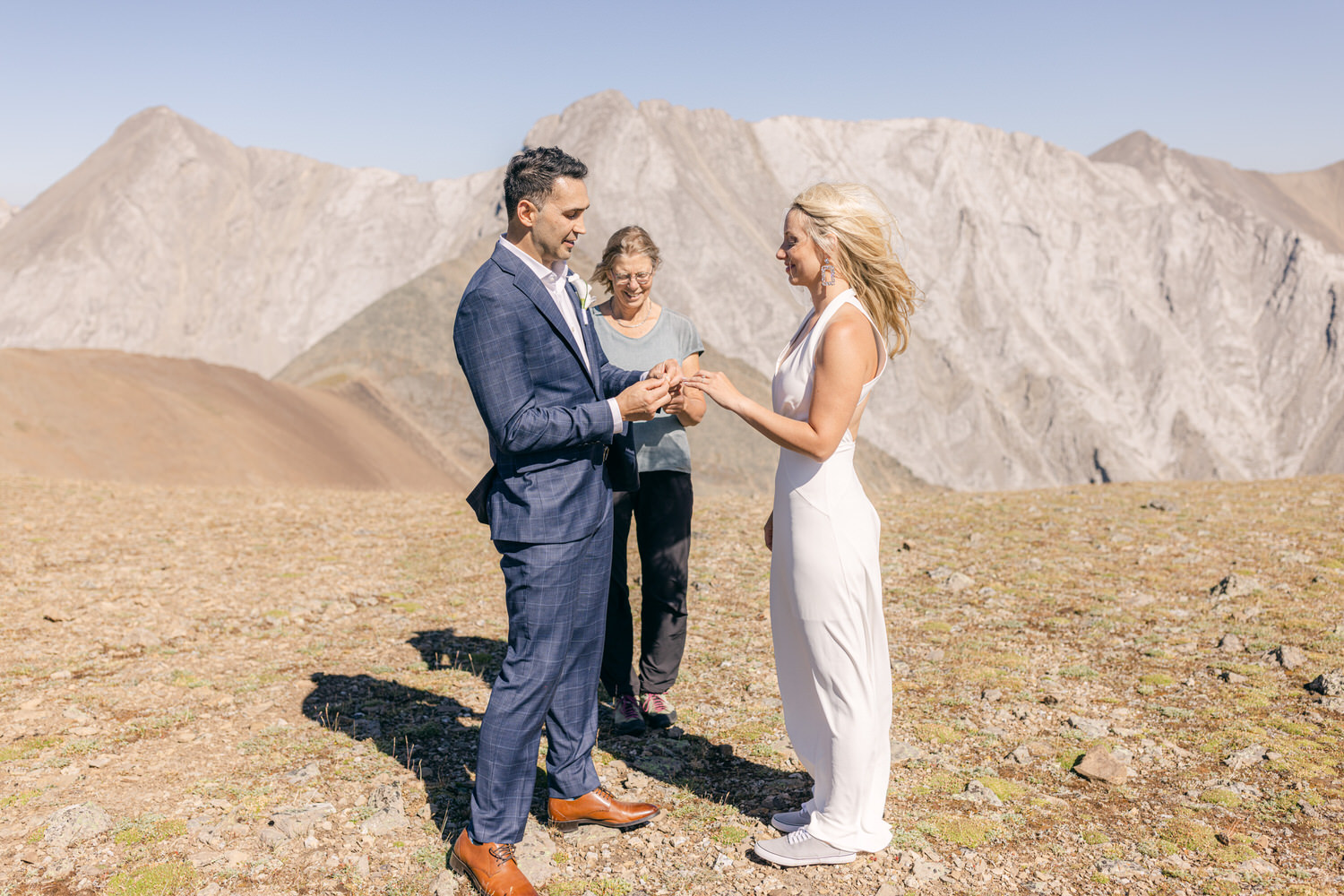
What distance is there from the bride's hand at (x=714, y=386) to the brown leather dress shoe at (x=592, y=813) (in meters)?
1.88

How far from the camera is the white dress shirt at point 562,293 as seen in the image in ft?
11.2

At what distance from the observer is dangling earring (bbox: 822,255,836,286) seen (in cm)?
345

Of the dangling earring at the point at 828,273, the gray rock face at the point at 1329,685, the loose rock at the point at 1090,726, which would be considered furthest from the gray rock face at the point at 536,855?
the gray rock face at the point at 1329,685

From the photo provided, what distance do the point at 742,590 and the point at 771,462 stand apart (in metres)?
29.1

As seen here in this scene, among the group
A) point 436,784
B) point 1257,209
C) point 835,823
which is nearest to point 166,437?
point 436,784

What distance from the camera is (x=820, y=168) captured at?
67250mm

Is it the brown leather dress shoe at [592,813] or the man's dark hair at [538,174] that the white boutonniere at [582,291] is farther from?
the brown leather dress shoe at [592,813]

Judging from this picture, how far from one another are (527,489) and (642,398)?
59 cm

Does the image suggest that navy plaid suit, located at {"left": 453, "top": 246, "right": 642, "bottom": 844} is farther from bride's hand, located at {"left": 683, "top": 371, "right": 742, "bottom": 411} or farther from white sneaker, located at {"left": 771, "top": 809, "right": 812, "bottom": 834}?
white sneaker, located at {"left": 771, "top": 809, "right": 812, "bottom": 834}

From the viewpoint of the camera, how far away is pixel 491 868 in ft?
11.0

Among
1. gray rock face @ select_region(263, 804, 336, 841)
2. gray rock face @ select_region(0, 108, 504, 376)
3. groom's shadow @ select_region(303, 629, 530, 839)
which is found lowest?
groom's shadow @ select_region(303, 629, 530, 839)

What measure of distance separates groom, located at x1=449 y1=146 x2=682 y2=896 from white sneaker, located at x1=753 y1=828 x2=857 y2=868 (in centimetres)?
103

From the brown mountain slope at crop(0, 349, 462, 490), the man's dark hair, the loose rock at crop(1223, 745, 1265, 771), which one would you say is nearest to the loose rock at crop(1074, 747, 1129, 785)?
the loose rock at crop(1223, 745, 1265, 771)

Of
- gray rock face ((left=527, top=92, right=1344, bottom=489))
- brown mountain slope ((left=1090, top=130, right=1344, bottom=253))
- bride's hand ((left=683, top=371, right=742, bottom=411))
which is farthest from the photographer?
brown mountain slope ((left=1090, top=130, right=1344, bottom=253))
